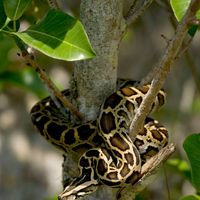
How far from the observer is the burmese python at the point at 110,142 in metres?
2.70

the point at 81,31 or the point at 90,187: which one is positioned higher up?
the point at 81,31

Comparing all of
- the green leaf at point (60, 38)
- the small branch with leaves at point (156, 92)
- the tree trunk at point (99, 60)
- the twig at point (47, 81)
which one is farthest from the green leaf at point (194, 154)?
the green leaf at point (60, 38)

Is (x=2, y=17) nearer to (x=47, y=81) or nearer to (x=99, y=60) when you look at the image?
(x=47, y=81)

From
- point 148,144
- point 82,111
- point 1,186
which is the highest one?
point 82,111

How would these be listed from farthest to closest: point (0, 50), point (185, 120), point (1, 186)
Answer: point (185, 120) < point (1, 186) < point (0, 50)

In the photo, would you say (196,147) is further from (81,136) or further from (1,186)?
(1,186)

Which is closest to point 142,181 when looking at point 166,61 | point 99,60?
point 99,60

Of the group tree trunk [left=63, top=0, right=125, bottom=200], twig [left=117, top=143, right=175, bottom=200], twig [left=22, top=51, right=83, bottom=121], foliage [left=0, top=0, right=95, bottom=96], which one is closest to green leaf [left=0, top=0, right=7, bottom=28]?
foliage [left=0, top=0, right=95, bottom=96]

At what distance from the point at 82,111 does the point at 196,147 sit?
49 cm

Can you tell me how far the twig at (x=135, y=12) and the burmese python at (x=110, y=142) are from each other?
0.30 meters

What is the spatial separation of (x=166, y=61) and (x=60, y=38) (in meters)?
0.36

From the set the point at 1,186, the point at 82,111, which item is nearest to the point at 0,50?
the point at 82,111

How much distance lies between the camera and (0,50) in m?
3.76

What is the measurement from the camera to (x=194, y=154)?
258 cm
